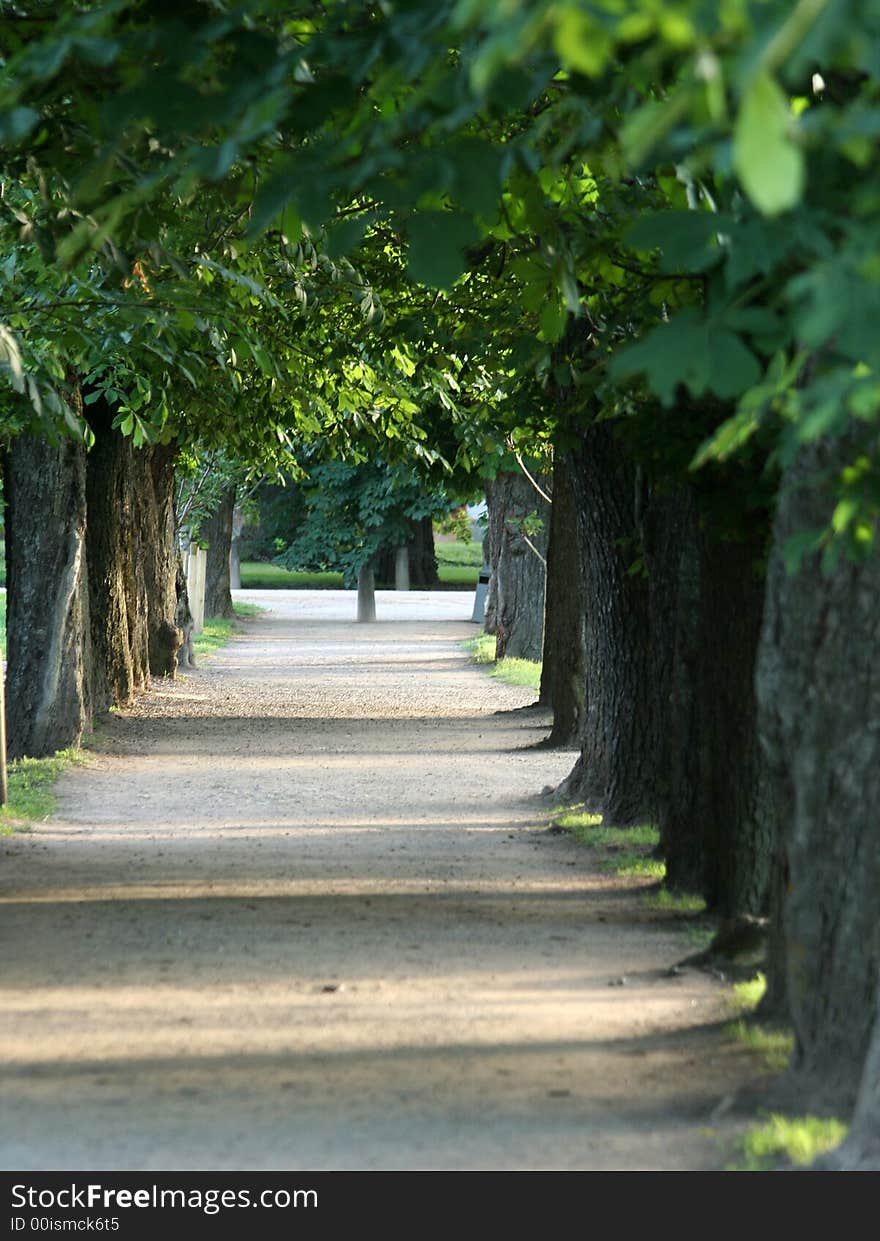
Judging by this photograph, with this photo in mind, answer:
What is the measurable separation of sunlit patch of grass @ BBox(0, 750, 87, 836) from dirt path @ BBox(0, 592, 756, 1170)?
0.24 metres

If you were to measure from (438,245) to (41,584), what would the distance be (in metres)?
12.4

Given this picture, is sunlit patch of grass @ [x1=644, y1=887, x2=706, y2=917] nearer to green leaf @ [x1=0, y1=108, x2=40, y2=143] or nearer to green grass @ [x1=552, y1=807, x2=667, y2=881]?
green grass @ [x1=552, y1=807, x2=667, y2=881]

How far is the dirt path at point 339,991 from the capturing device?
5.20 m

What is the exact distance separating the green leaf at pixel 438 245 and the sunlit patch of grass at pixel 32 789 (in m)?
8.64

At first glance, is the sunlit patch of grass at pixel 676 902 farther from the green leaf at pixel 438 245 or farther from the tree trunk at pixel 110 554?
the tree trunk at pixel 110 554

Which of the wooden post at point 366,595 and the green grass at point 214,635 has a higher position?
the wooden post at point 366,595

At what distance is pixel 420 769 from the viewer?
16.0 meters

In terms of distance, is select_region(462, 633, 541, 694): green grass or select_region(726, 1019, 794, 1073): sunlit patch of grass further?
select_region(462, 633, 541, 694): green grass

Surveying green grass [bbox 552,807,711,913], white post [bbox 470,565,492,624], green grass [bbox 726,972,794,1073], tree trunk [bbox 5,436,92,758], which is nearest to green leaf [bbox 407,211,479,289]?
green grass [bbox 726,972,794,1073]

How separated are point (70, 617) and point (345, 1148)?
454 inches

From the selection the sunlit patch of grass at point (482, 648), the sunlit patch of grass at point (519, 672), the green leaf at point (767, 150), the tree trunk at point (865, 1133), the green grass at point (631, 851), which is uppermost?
the green leaf at point (767, 150)

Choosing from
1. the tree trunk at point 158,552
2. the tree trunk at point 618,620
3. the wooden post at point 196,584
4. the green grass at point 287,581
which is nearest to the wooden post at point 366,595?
the wooden post at point 196,584

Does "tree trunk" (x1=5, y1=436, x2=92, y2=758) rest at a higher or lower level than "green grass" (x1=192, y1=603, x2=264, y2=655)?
higher

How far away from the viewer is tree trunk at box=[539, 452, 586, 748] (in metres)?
16.9
